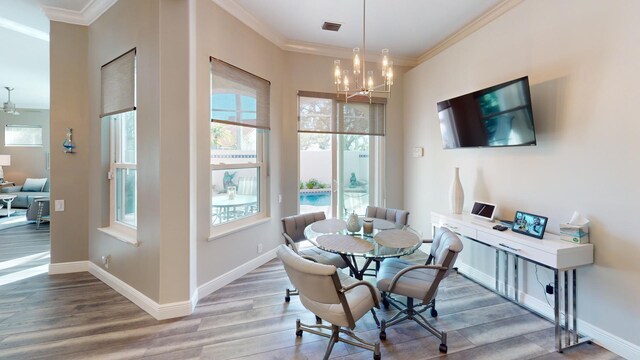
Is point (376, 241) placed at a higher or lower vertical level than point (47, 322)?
higher

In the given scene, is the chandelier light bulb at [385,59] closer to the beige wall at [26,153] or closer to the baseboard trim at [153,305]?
the baseboard trim at [153,305]

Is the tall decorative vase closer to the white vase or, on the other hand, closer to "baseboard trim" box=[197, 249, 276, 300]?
the white vase

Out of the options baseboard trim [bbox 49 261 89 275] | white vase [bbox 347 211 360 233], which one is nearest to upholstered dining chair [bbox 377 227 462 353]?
white vase [bbox 347 211 360 233]

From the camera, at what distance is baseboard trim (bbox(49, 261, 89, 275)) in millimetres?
3279

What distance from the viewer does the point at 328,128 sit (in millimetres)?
4141

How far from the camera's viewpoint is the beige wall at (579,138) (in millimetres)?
1940

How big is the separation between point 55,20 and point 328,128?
3.52m

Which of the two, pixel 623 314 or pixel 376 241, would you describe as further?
pixel 376 241

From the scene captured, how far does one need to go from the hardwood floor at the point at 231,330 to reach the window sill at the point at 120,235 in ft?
1.94

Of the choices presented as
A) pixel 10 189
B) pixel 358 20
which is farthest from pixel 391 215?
Answer: pixel 10 189

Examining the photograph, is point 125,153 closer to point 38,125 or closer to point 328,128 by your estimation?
point 328,128

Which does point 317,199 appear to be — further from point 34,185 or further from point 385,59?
point 34,185

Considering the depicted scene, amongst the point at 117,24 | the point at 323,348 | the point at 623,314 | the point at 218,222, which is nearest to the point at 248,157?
the point at 218,222

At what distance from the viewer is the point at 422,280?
7.09 feet
